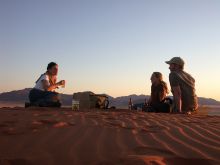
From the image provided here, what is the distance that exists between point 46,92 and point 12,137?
5.45m

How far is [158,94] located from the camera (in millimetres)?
9367

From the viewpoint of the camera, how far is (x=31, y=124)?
5.17 metres

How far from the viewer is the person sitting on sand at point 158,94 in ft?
30.2

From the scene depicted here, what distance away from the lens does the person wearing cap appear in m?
8.77

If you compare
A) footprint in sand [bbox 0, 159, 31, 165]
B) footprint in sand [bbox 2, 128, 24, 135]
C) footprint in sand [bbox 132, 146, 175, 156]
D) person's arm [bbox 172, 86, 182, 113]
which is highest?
person's arm [bbox 172, 86, 182, 113]

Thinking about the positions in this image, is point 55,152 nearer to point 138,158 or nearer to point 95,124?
point 138,158

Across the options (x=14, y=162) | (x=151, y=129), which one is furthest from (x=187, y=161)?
(x=151, y=129)

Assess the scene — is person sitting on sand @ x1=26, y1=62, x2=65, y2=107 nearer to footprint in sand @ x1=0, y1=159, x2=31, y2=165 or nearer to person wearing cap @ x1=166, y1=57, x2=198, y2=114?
person wearing cap @ x1=166, y1=57, x2=198, y2=114

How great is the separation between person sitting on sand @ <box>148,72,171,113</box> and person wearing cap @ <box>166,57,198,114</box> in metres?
0.42

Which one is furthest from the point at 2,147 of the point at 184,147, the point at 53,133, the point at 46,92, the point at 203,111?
the point at 203,111

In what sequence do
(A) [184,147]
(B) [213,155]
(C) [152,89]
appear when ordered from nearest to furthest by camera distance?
(B) [213,155] → (A) [184,147] → (C) [152,89]

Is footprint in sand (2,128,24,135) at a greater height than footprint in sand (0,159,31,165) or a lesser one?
greater

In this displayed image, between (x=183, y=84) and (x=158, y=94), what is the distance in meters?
0.73

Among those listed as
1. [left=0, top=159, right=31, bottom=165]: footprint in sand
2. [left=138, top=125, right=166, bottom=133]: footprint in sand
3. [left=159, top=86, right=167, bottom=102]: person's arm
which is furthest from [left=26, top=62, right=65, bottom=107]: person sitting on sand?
[left=0, top=159, right=31, bottom=165]: footprint in sand
